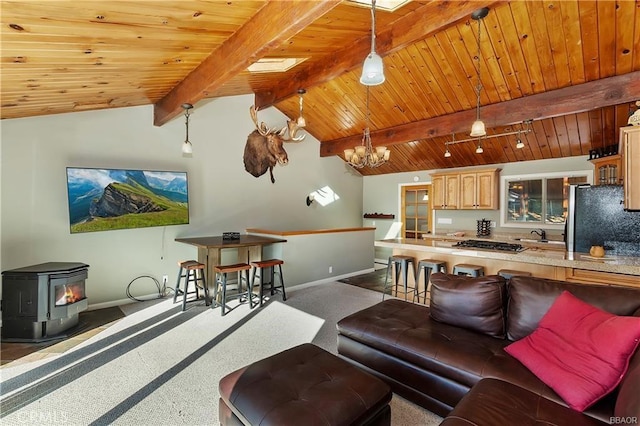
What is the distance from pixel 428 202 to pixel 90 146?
694 centimetres

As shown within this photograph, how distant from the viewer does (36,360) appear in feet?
9.34

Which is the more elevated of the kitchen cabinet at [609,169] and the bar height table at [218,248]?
the kitchen cabinet at [609,169]

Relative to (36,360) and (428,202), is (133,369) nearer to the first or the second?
(36,360)

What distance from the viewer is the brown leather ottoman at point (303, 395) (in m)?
1.48

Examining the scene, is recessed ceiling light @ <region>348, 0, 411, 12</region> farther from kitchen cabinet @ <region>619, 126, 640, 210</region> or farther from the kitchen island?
the kitchen island

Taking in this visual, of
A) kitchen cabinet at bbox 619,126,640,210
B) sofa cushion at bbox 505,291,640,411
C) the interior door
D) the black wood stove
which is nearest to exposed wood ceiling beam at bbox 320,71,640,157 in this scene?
kitchen cabinet at bbox 619,126,640,210

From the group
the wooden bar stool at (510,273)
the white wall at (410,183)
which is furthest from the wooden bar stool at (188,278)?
the white wall at (410,183)

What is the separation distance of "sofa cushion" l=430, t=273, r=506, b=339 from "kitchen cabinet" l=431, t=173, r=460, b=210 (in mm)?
4606

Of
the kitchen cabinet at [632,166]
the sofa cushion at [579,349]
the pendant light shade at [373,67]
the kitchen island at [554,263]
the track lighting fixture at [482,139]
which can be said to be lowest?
the sofa cushion at [579,349]

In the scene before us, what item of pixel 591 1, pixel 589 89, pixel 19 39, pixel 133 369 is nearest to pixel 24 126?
pixel 19 39

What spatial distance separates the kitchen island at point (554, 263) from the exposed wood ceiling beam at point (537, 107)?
6.45 feet

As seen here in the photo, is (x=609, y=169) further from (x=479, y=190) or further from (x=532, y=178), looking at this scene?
(x=479, y=190)

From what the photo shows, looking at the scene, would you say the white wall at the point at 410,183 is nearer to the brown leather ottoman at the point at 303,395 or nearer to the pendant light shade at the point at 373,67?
the pendant light shade at the point at 373,67

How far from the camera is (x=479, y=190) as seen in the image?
253 inches
